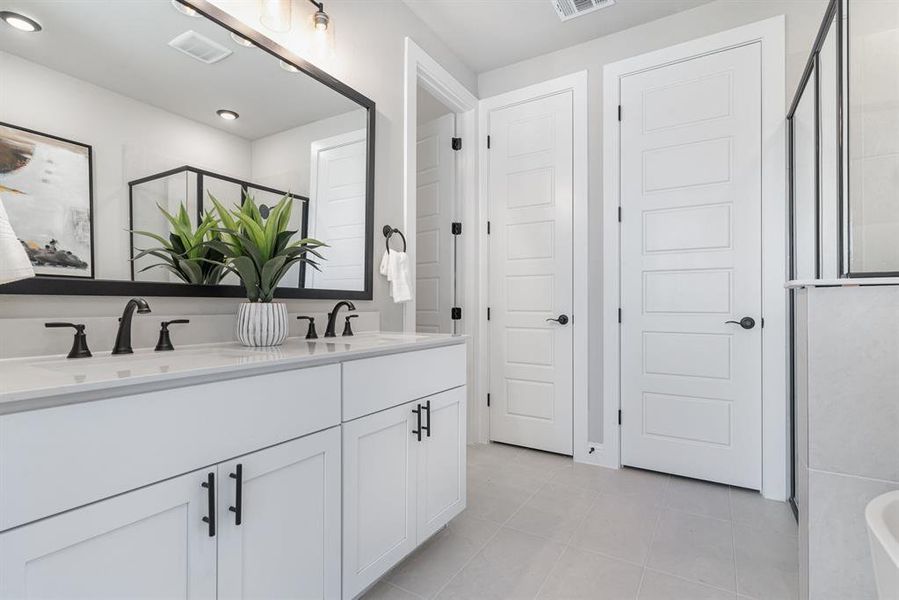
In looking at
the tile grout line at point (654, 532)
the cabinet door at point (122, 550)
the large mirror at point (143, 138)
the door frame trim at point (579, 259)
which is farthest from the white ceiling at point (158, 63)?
the tile grout line at point (654, 532)

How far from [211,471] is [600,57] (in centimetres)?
303

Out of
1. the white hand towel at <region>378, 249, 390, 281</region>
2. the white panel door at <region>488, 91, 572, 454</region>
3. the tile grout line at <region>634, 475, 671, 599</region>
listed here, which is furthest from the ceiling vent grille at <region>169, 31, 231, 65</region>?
the tile grout line at <region>634, 475, 671, 599</region>

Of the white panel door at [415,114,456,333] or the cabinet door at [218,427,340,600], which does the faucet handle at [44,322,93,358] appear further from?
the white panel door at [415,114,456,333]

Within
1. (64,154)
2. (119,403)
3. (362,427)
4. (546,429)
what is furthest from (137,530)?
(546,429)

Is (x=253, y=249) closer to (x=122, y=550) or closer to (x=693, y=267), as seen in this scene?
(x=122, y=550)

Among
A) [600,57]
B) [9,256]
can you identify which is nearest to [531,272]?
[600,57]

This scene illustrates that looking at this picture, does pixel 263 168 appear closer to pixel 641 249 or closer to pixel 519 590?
pixel 519 590

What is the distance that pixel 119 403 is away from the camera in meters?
0.79

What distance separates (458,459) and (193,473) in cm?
112

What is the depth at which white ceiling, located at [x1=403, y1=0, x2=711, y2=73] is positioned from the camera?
2.46 metres

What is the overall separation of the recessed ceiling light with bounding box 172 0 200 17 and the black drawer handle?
1386 mm

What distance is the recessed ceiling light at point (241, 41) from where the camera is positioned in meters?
1.52

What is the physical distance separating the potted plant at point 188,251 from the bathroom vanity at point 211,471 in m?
0.25

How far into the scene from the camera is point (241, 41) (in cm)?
154
